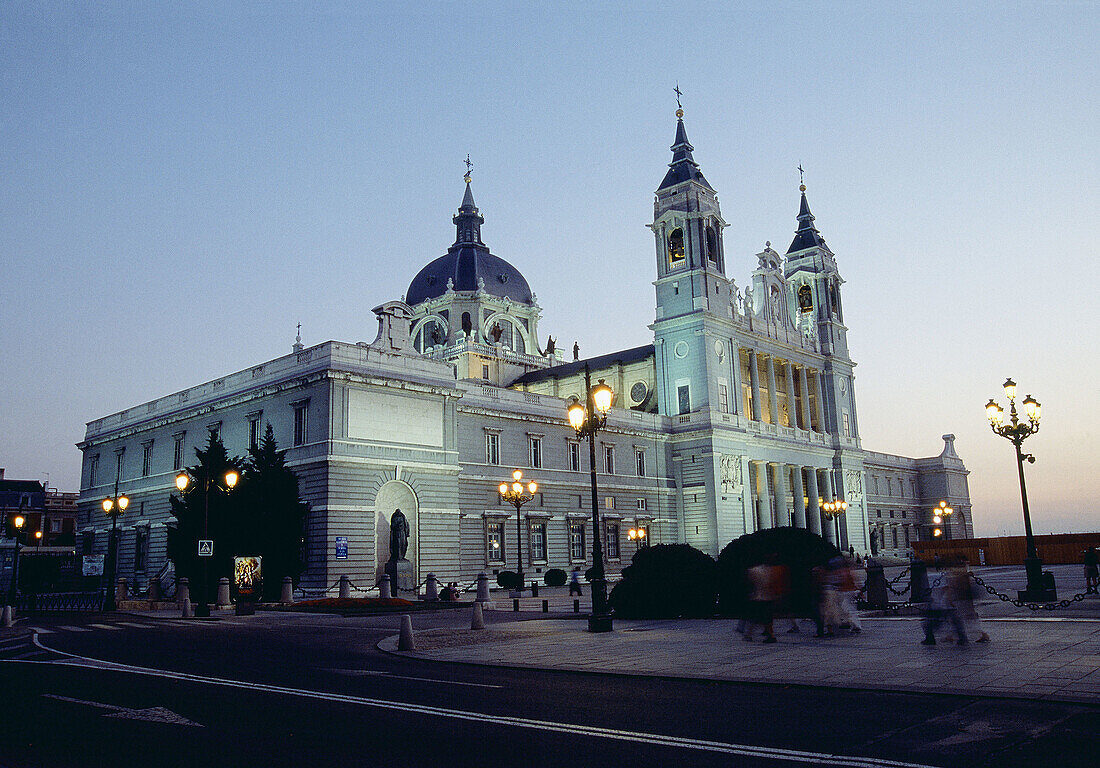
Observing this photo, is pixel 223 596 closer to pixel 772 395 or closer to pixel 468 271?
pixel 772 395

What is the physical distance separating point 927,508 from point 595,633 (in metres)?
93.3

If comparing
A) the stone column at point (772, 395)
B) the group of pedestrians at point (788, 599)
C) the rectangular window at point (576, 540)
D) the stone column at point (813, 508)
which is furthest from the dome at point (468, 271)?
the group of pedestrians at point (788, 599)

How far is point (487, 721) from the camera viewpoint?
9734mm

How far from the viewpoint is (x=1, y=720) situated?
33.8 feet

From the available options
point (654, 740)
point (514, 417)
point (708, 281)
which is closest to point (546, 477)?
point (514, 417)

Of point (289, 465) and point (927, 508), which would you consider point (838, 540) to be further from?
point (289, 465)

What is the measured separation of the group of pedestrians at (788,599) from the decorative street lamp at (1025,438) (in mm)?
9087

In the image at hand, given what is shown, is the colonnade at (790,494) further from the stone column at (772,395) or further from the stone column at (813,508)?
the stone column at (772,395)

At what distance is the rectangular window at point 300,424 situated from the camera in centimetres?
4347

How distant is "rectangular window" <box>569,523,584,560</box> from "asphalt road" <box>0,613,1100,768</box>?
132 feet

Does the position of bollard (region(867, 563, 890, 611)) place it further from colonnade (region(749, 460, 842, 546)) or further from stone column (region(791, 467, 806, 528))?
stone column (region(791, 467, 806, 528))

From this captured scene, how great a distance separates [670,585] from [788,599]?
6805mm

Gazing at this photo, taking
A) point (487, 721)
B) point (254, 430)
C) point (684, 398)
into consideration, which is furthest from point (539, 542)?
point (487, 721)

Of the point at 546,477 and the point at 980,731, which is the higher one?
the point at 546,477
